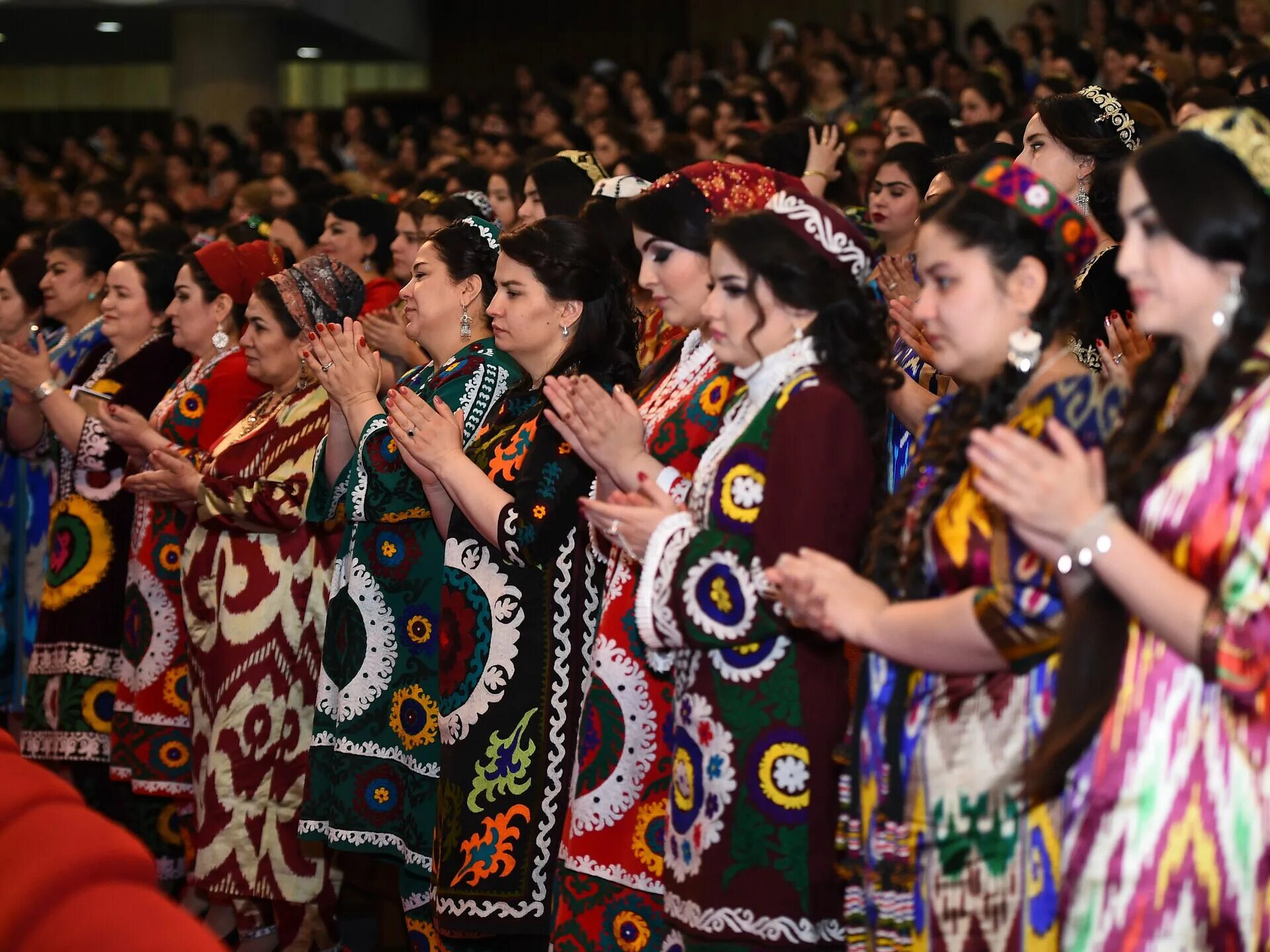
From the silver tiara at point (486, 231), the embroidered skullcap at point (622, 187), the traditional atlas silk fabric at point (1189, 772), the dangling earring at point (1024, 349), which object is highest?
the embroidered skullcap at point (622, 187)

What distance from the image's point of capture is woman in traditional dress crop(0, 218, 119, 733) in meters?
5.22

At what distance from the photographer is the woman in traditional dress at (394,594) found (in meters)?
3.46

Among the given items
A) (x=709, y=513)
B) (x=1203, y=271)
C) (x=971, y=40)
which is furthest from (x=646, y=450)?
(x=971, y=40)

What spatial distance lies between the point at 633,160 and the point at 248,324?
55.9 inches

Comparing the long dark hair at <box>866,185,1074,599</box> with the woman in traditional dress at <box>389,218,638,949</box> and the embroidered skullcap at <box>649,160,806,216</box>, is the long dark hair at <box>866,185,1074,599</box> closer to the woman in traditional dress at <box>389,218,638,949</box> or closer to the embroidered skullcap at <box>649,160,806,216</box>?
the embroidered skullcap at <box>649,160,806,216</box>

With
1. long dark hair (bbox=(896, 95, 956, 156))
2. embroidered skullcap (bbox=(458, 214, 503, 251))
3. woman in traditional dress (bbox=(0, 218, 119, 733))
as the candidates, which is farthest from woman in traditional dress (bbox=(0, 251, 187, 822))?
long dark hair (bbox=(896, 95, 956, 156))

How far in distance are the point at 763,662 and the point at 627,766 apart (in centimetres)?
46

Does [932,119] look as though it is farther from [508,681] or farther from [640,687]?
[640,687]

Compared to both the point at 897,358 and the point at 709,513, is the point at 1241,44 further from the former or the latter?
the point at 709,513

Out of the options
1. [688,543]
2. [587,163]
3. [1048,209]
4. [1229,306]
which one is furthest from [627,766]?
[587,163]

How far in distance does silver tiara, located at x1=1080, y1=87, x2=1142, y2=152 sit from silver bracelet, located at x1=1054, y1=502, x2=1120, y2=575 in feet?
5.38

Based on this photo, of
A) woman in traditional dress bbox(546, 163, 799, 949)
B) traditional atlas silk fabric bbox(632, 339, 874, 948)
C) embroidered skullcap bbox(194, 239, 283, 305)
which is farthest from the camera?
embroidered skullcap bbox(194, 239, 283, 305)

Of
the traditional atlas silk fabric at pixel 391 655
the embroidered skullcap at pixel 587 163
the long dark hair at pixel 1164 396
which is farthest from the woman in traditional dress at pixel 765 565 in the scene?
the embroidered skullcap at pixel 587 163

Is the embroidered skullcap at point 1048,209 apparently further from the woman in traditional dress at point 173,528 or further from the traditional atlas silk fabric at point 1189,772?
the woman in traditional dress at point 173,528
